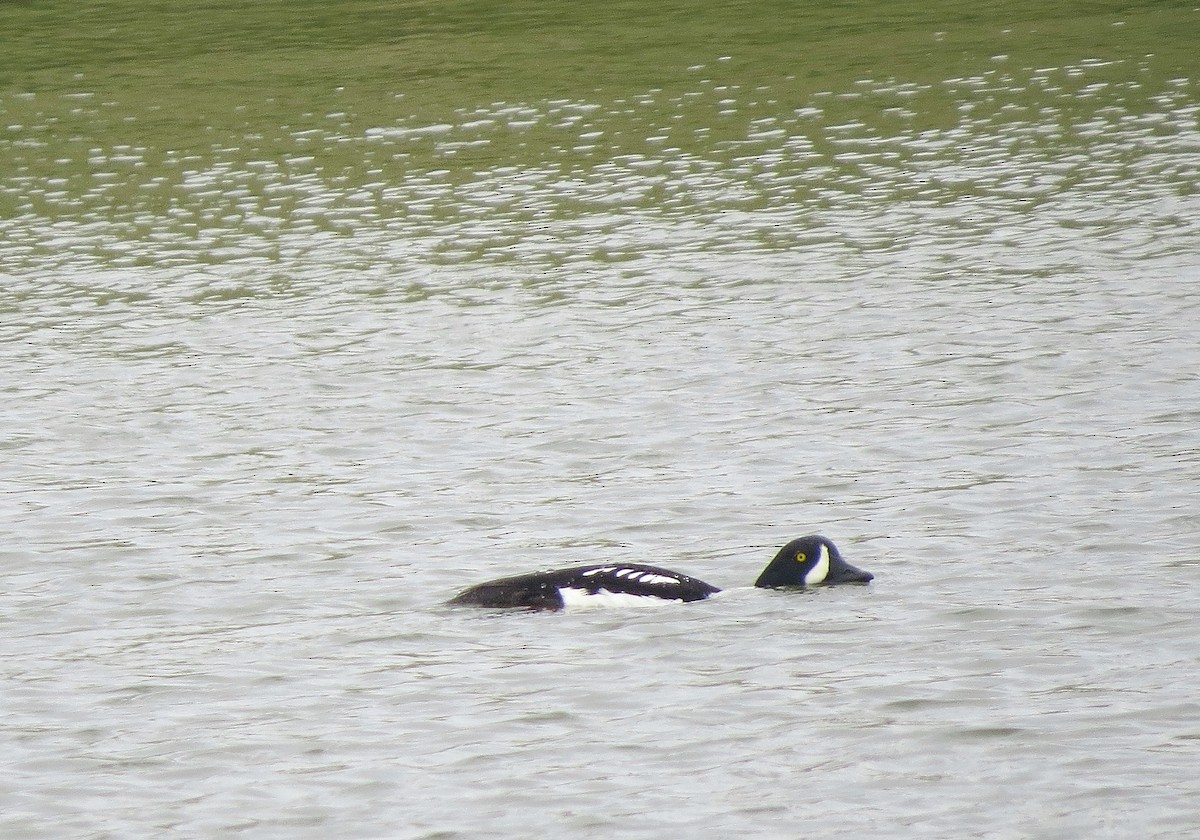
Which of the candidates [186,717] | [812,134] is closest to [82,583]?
[186,717]

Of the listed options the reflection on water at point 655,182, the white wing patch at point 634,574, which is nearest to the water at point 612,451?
the reflection on water at point 655,182

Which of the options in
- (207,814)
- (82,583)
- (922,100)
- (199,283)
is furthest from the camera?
(922,100)

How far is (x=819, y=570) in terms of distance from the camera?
11.9 meters

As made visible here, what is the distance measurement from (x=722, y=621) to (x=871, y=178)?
1454 centimetres

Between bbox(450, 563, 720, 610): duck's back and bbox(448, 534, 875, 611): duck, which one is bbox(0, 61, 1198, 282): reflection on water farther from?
bbox(450, 563, 720, 610): duck's back

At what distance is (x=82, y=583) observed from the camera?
1277cm

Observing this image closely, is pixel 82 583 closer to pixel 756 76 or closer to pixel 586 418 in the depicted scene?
pixel 586 418

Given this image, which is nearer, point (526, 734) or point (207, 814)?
point (207, 814)

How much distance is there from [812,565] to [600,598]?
1345 millimetres

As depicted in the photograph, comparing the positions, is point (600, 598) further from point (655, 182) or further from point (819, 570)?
point (655, 182)

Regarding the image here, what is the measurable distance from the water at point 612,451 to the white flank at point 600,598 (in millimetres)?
126

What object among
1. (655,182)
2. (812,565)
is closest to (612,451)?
(812,565)

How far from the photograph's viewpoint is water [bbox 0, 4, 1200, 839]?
9.50 m

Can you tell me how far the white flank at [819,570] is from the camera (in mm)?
11906
